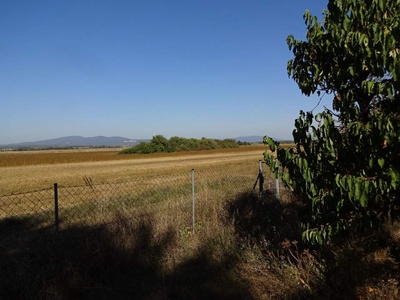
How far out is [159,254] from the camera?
483 cm

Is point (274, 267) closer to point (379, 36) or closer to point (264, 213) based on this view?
point (264, 213)

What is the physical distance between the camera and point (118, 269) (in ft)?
14.3

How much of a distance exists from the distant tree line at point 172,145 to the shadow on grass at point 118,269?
6899 centimetres

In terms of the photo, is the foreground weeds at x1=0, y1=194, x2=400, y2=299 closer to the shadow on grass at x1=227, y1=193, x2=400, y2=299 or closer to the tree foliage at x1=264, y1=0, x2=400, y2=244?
the shadow on grass at x1=227, y1=193, x2=400, y2=299

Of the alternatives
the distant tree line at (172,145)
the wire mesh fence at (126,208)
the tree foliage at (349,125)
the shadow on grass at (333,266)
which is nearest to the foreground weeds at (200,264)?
the shadow on grass at (333,266)

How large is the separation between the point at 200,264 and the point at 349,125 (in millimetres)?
2915

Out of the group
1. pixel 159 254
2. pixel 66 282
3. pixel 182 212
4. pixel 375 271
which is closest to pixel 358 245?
pixel 375 271

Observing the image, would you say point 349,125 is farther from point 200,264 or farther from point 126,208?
point 126,208

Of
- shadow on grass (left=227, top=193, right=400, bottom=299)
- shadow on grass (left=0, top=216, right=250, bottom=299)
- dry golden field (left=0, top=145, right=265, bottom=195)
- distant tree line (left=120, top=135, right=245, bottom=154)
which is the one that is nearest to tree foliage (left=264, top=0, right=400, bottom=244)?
shadow on grass (left=227, top=193, right=400, bottom=299)

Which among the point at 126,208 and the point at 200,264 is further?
the point at 126,208

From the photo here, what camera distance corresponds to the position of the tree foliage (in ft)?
8.13

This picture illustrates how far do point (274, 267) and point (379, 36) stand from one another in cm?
291

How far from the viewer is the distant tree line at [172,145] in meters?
74.3

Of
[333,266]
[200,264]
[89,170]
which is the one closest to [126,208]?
[200,264]
